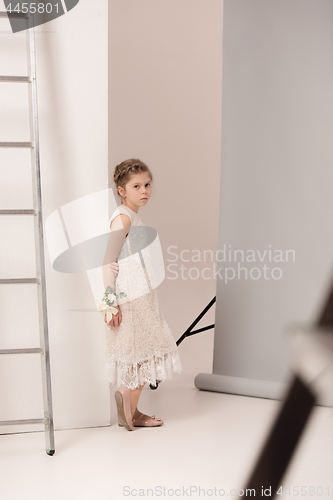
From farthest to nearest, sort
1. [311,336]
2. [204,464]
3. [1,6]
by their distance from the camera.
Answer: [1,6] → [204,464] → [311,336]

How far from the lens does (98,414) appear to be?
2.18 m

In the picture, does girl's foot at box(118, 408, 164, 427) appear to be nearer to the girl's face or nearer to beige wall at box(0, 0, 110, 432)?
beige wall at box(0, 0, 110, 432)

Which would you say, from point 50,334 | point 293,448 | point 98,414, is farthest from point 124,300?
point 293,448

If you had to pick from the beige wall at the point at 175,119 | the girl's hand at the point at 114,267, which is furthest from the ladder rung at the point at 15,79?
the beige wall at the point at 175,119

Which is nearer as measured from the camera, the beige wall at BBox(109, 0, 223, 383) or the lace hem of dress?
the lace hem of dress

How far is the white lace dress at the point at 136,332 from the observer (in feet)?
6.83

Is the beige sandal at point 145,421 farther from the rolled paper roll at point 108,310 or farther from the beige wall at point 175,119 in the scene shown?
the beige wall at point 175,119

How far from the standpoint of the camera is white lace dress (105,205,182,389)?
6.83 ft

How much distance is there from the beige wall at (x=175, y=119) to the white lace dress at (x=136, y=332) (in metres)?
1.52

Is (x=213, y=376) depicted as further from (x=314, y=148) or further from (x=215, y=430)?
(x=314, y=148)

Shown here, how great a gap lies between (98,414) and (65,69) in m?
1.57

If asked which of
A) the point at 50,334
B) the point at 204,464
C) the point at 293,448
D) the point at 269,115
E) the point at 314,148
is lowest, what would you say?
the point at 204,464

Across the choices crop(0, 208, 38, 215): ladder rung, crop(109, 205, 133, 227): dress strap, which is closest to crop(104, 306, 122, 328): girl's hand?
crop(109, 205, 133, 227): dress strap

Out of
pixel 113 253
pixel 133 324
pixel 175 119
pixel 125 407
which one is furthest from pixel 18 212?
pixel 175 119
